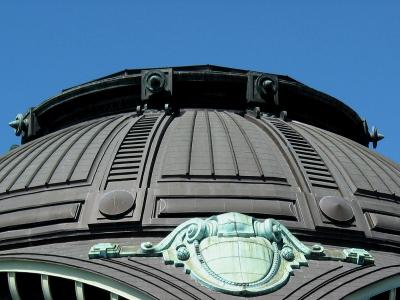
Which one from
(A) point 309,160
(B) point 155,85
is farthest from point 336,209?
(B) point 155,85

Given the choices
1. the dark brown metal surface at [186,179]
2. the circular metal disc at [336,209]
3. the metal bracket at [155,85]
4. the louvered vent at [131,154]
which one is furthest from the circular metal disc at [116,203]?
the metal bracket at [155,85]

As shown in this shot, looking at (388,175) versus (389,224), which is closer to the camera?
(389,224)

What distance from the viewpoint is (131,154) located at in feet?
116

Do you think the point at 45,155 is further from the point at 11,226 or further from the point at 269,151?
the point at 269,151

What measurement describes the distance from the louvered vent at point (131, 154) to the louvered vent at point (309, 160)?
161 inches

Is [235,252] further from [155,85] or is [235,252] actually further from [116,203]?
[155,85]

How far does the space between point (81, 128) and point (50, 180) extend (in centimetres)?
491

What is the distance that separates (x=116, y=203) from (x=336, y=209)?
5749mm

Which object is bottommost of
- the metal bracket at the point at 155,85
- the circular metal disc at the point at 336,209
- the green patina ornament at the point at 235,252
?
the green patina ornament at the point at 235,252

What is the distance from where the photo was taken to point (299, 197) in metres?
33.5

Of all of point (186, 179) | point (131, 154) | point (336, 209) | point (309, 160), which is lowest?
point (336, 209)

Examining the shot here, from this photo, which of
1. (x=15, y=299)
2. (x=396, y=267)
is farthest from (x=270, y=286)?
(x=15, y=299)

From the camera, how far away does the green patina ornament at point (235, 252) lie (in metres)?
29.3

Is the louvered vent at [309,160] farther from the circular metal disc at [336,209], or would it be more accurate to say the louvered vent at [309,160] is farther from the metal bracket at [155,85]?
the metal bracket at [155,85]
